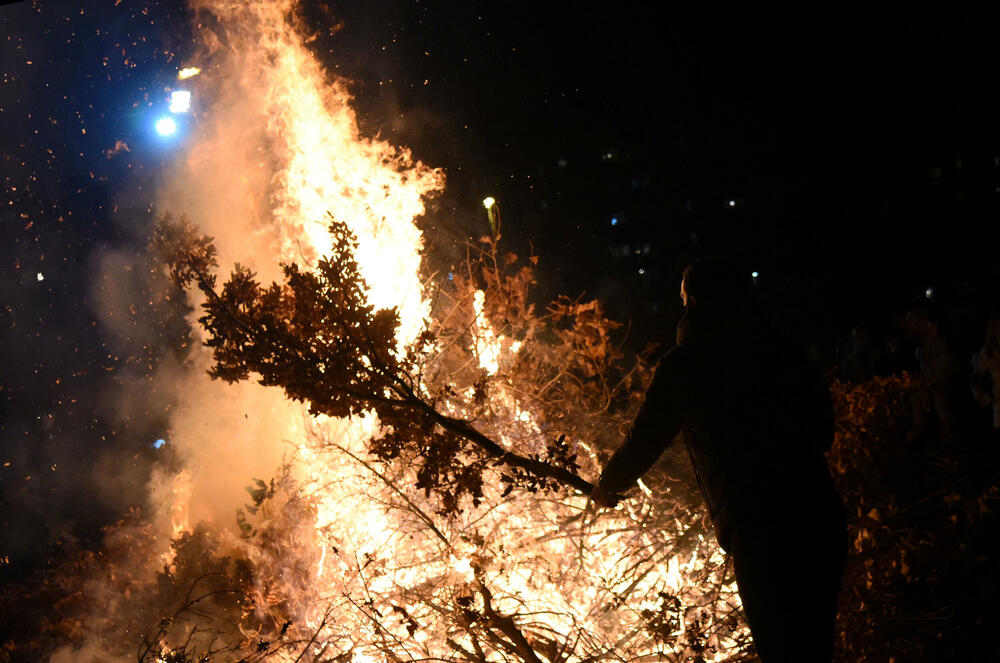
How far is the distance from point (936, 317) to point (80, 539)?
17850 mm

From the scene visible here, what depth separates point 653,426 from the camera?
97.7 inches

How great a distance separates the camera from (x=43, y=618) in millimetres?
9320

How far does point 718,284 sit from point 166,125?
1147cm

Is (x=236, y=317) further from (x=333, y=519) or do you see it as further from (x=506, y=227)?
(x=506, y=227)

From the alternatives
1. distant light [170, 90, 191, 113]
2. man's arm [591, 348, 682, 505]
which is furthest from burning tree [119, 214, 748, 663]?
distant light [170, 90, 191, 113]

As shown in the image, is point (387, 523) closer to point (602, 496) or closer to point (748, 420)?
point (602, 496)

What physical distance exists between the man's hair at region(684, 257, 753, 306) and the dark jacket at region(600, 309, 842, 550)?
8 centimetres

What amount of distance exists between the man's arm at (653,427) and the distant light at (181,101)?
31.0 ft

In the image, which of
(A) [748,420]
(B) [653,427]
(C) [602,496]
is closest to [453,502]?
(C) [602,496]

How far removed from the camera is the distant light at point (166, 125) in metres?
10.4

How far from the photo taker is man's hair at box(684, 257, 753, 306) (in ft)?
8.29

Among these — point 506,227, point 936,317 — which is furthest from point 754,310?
point 506,227

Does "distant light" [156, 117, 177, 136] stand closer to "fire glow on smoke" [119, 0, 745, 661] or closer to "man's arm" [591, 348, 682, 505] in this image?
"fire glow on smoke" [119, 0, 745, 661]

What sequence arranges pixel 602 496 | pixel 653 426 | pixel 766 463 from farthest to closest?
1. pixel 602 496
2. pixel 653 426
3. pixel 766 463
